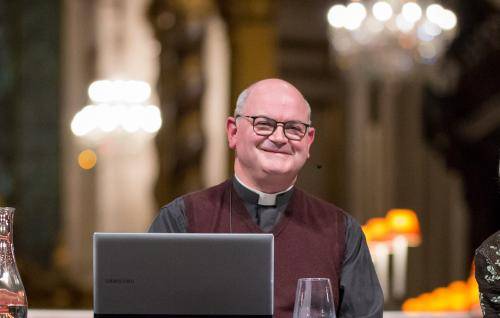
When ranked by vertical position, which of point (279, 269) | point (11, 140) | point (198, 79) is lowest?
point (279, 269)

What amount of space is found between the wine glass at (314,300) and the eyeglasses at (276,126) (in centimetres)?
69

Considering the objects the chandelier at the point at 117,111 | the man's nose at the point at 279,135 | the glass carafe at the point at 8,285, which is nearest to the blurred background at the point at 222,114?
the chandelier at the point at 117,111

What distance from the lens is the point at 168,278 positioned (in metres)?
2.20

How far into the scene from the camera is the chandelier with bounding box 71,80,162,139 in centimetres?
727


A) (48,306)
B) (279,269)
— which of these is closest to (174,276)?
(279,269)

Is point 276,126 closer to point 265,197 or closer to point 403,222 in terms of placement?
point 265,197

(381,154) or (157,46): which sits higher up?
(157,46)

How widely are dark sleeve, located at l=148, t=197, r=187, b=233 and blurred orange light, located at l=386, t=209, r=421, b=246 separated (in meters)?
4.42

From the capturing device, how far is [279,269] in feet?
9.36

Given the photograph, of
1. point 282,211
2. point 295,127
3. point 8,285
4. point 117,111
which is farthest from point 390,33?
point 8,285

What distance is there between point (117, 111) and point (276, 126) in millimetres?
4692

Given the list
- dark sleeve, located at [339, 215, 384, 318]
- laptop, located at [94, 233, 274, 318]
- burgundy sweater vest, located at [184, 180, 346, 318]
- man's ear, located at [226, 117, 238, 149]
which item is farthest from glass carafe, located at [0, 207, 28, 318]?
dark sleeve, located at [339, 215, 384, 318]

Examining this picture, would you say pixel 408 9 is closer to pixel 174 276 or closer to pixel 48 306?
pixel 48 306

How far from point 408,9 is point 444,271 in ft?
6.32
